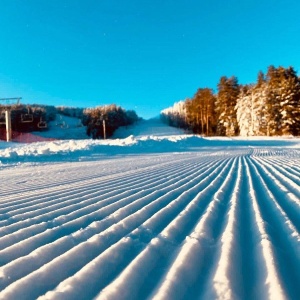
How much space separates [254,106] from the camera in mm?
49969

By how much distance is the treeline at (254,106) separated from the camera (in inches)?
1773

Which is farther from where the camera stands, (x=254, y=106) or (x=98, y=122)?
(x=98, y=122)

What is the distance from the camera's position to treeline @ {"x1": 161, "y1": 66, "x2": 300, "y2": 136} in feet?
148

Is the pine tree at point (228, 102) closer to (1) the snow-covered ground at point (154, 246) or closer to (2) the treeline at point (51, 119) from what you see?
(2) the treeline at point (51, 119)

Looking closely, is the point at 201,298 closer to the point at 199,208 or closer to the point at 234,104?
the point at 199,208

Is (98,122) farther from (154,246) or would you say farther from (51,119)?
(154,246)

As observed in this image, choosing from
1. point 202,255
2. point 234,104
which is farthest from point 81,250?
point 234,104

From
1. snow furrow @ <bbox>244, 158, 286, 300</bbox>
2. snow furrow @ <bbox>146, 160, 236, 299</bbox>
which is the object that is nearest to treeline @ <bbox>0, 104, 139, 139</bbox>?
snow furrow @ <bbox>146, 160, 236, 299</bbox>

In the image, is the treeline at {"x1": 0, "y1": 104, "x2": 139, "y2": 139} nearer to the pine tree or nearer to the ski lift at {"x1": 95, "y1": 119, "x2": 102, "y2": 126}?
the ski lift at {"x1": 95, "y1": 119, "x2": 102, "y2": 126}

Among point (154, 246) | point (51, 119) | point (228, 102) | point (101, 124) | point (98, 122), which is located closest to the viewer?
point (154, 246)

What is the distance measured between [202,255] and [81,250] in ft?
3.40

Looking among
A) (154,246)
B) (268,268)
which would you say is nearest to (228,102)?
(154,246)

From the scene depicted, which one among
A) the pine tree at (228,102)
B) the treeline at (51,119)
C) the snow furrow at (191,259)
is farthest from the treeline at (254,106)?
the snow furrow at (191,259)

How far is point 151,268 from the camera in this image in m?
2.09
